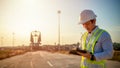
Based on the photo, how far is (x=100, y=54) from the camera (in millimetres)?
2365

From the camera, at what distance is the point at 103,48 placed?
94.4 inches

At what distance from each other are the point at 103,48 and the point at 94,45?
8 centimetres

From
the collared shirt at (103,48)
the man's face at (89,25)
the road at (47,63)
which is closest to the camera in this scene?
the collared shirt at (103,48)

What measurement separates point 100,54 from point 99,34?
162 mm

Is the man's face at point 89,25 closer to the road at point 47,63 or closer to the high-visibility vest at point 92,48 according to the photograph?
the high-visibility vest at point 92,48

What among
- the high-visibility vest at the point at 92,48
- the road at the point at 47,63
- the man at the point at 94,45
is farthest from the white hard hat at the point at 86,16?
the road at the point at 47,63

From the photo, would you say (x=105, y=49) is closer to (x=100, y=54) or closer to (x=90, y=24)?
(x=100, y=54)

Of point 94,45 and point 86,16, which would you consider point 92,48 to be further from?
point 86,16

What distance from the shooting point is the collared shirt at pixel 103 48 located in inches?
93.1

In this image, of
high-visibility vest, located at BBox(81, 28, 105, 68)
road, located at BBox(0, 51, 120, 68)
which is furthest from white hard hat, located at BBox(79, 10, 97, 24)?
road, located at BBox(0, 51, 120, 68)

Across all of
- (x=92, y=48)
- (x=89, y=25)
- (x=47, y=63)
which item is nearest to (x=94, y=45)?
(x=92, y=48)

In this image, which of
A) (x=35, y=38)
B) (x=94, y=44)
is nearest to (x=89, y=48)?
(x=94, y=44)

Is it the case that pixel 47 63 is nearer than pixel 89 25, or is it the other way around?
pixel 89 25

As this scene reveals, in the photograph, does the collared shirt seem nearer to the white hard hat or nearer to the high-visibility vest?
the high-visibility vest
